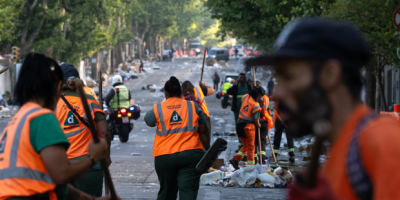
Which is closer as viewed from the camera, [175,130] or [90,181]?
[90,181]

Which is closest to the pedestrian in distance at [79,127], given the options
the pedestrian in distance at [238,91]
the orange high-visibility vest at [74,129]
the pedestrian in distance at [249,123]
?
the orange high-visibility vest at [74,129]

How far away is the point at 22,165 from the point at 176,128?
3229 millimetres

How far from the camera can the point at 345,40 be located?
4.75 feet

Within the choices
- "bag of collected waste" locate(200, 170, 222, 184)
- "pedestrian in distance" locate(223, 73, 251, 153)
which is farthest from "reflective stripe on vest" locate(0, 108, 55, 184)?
"pedestrian in distance" locate(223, 73, 251, 153)

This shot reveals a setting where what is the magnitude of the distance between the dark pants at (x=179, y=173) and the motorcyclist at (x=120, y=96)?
787cm

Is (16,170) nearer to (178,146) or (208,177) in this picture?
(178,146)

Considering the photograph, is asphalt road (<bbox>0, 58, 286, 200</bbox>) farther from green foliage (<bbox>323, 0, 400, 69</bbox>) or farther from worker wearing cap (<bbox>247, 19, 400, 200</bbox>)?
worker wearing cap (<bbox>247, 19, 400, 200</bbox>)

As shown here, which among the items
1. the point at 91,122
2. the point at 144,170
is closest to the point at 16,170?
the point at 91,122

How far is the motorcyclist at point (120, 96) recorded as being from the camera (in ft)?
44.3

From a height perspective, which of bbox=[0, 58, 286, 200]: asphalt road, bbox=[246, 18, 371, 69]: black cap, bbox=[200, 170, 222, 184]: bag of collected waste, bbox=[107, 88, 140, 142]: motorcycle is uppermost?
bbox=[246, 18, 371, 69]: black cap

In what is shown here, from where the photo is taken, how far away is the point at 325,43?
1.44 meters

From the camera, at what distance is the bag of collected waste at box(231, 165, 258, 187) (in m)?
8.80

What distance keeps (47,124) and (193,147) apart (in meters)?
3.24

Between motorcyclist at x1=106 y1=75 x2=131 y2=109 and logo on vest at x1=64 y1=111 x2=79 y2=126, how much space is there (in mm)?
8496
